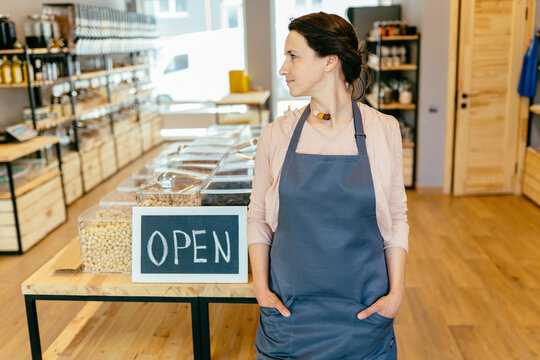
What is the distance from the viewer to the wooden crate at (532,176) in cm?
507

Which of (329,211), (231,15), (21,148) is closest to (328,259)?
(329,211)

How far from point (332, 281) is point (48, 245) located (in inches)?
133

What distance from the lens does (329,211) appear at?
4.88 feet

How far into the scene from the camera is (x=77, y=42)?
5734mm

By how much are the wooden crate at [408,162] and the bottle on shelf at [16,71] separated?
368cm

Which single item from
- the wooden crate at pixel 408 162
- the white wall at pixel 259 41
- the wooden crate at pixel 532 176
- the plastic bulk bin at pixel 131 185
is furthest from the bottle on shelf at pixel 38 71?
the wooden crate at pixel 532 176

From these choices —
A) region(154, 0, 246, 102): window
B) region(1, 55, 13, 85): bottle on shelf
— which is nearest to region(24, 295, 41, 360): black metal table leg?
region(1, 55, 13, 85): bottle on shelf

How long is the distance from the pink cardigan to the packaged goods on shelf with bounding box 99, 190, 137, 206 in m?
0.93

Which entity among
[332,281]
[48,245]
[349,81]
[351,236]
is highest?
[349,81]

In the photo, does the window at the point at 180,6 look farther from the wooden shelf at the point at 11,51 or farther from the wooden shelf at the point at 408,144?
the wooden shelf at the point at 408,144

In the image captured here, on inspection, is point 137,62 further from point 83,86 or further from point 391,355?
point 391,355

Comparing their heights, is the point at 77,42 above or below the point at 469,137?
above

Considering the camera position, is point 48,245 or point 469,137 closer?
point 48,245

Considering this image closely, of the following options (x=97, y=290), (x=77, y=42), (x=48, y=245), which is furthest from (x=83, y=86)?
(x=97, y=290)
